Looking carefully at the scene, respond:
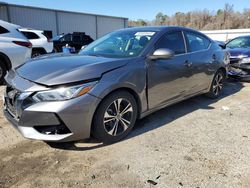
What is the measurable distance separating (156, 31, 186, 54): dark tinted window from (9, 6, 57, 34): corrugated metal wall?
18785mm

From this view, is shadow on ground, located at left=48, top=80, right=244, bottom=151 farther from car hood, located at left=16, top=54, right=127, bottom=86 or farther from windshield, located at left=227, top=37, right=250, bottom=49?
windshield, located at left=227, top=37, right=250, bottom=49

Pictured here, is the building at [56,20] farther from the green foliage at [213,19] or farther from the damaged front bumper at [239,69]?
the green foliage at [213,19]

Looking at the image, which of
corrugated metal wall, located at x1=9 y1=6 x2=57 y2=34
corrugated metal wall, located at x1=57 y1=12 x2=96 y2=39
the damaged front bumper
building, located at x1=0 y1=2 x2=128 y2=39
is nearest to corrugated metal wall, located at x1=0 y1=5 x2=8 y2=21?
building, located at x1=0 y1=2 x2=128 y2=39

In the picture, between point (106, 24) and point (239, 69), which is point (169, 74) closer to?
point (239, 69)

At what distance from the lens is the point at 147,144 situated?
3.35 metres

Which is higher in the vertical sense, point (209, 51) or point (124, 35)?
point (124, 35)

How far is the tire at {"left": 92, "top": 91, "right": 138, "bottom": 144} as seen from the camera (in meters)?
3.07

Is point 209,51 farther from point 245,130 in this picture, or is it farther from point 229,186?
point 229,186

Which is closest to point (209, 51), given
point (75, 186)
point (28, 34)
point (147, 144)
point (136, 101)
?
point (136, 101)

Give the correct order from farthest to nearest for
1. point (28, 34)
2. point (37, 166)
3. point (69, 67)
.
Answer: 1. point (28, 34)
2. point (69, 67)
3. point (37, 166)

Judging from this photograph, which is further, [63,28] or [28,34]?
[63,28]

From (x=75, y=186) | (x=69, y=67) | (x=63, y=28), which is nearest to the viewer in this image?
(x=75, y=186)

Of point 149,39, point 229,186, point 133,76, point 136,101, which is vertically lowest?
point 229,186

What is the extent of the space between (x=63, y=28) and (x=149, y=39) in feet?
70.4
